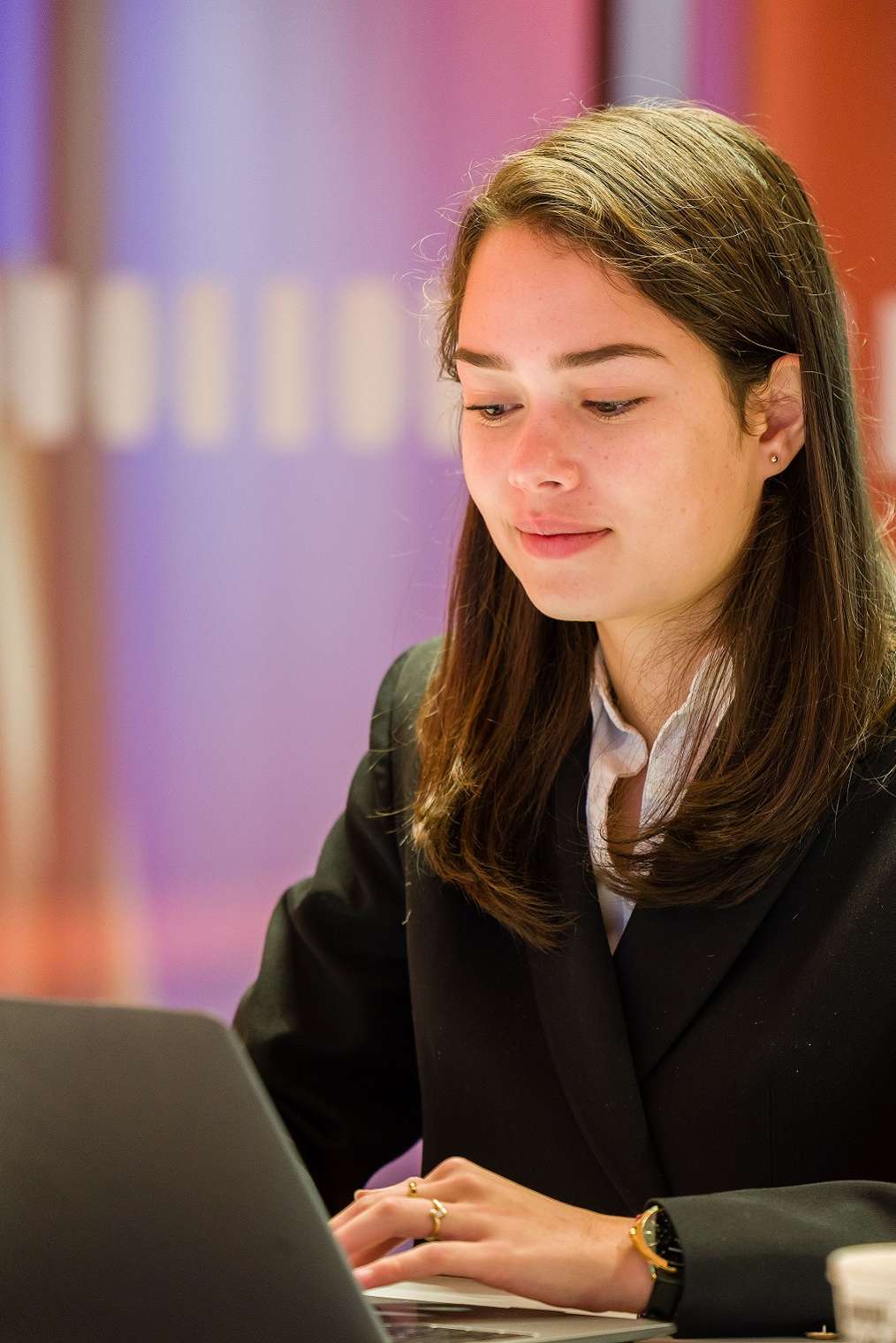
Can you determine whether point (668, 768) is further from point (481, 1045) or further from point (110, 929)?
point (110, 929)

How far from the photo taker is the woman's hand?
98 cm

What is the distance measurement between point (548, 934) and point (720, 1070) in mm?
171

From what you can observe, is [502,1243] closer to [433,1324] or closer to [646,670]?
[433,1324]

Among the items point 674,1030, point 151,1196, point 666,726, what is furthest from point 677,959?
point 151,1196

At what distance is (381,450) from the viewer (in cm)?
270

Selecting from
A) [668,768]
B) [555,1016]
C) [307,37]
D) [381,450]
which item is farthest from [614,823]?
[307,37]

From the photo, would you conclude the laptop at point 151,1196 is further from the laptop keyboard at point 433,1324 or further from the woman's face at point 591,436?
the woman's face at point 591,436

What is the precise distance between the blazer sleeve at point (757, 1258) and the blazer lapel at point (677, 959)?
0.25 m

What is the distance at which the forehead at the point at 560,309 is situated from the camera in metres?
1.30

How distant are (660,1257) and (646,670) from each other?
561 mm

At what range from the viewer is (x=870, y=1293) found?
695 mm

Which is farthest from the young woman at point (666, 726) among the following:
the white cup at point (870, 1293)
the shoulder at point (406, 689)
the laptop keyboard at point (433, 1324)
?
the white cup at point (870, 1293)

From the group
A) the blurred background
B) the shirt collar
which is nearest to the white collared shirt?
the shirt collar

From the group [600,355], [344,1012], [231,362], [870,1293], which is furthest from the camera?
[231,362]
